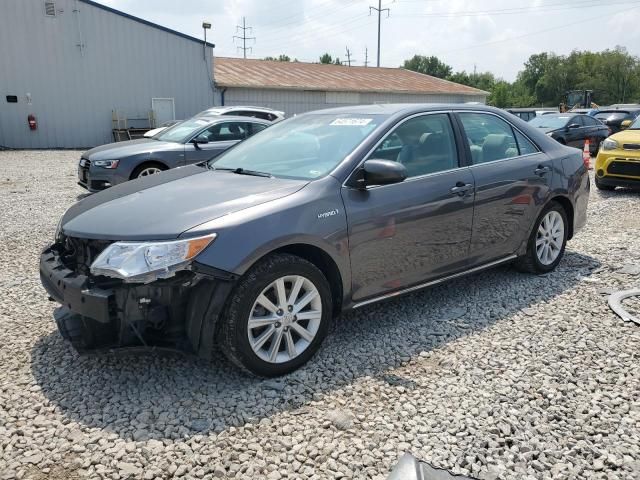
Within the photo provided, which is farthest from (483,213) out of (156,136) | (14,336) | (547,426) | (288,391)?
(156,136)

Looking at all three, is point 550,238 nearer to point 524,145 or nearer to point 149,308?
point 524,145

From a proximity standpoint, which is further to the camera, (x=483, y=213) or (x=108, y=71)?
(x=108, y=71)

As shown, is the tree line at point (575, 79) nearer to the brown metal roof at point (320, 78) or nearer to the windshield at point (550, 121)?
the brown metal roof at point (320, 78)

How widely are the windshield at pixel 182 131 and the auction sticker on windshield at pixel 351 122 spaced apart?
6.17 m

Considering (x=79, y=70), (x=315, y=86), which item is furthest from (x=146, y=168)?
(x=315, y=86)

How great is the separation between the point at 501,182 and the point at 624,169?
6.18m

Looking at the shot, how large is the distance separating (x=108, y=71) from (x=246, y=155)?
2110cm

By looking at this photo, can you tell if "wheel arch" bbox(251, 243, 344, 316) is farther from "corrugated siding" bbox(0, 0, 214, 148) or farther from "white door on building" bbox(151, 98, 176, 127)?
"white door on building" bbox(151, 98, 176, 127)

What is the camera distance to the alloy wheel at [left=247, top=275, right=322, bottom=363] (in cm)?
316

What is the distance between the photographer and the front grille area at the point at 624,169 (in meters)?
9.25

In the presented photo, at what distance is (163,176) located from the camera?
4.15m

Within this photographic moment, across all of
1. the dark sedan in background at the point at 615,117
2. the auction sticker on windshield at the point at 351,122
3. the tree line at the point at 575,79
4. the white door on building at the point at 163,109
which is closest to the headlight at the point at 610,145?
the auction sticker on windshield at the point at 351,122

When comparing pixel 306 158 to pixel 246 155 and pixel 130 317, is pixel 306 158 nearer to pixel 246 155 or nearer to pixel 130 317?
pixel 246 155

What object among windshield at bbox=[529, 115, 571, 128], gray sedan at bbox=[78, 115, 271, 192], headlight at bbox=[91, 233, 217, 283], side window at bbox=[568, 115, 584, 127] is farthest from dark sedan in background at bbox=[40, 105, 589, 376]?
side window at bbox=[568, 115, 584, 127]
